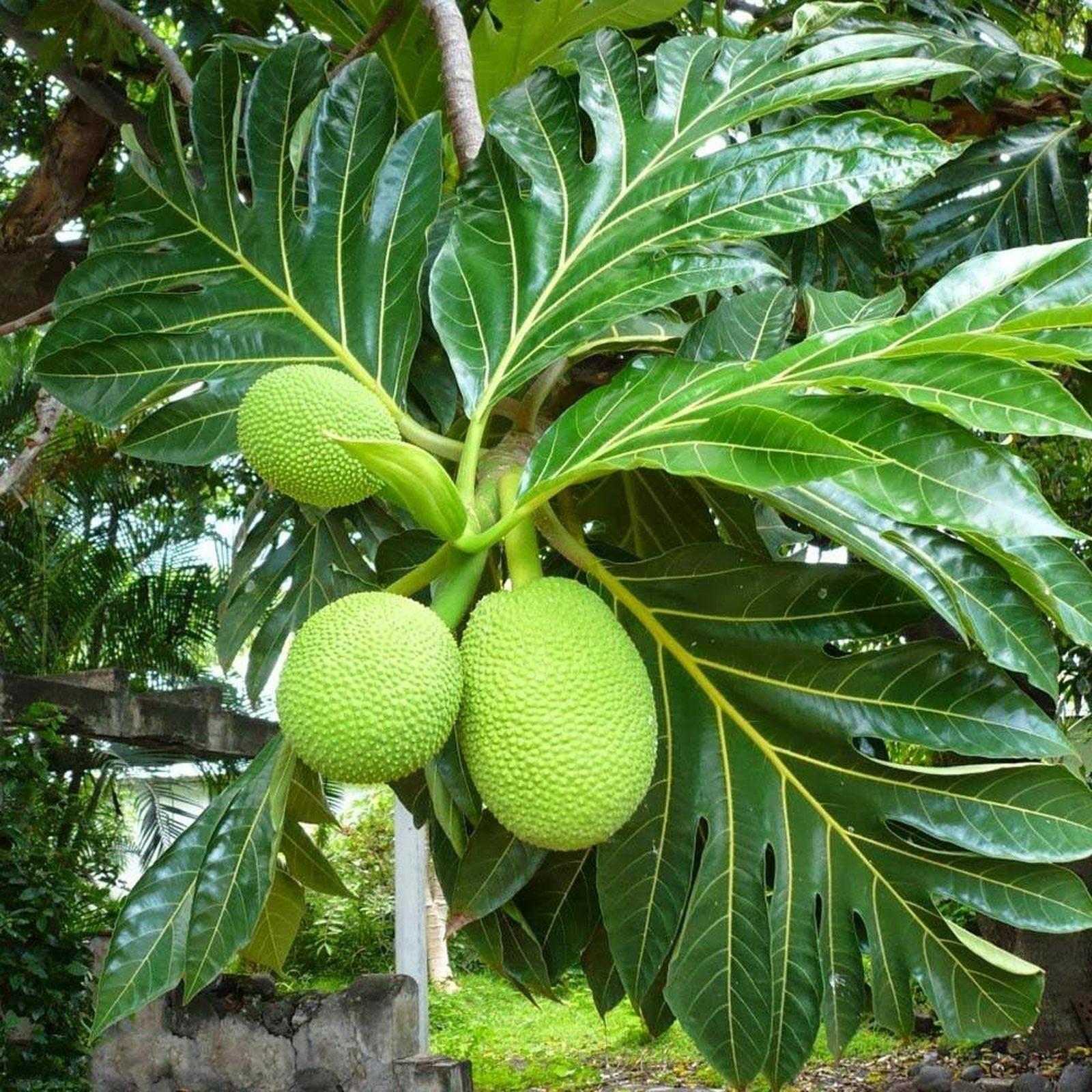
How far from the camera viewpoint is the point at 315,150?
1.11 metres

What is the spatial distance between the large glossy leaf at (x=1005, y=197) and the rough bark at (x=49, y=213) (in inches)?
57.9

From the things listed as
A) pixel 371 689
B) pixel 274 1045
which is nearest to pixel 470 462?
pixel 371 689

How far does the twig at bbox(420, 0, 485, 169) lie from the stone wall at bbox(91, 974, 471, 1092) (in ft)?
14.2

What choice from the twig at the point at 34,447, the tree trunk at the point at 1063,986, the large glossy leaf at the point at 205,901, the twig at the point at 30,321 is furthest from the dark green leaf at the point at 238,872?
the tree trunk at the point at 1063,986

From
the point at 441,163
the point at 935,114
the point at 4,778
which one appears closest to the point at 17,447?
the point at 4,778

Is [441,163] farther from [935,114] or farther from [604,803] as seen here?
[935,114]

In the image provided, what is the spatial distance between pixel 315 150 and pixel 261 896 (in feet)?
2.04

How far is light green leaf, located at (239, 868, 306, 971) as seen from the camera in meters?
1.15

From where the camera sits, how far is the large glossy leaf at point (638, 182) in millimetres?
918

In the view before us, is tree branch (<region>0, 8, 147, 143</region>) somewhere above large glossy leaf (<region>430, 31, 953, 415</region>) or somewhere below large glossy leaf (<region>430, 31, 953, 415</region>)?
above

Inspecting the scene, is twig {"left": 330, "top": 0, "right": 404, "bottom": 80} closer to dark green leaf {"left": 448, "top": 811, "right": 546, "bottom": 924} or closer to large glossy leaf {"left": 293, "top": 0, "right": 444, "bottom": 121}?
large glossy leaf {"left": 293, "top": 0, "right": 444, "bottom": 121}

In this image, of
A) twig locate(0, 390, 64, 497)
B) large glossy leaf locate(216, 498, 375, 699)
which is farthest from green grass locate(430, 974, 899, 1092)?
large glossy leaf locate(216, 498, 375, 699)

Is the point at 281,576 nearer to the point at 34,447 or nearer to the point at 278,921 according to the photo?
the point at 278,921

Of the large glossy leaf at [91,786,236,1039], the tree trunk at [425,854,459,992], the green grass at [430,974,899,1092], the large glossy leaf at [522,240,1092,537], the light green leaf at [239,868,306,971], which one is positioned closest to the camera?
the large glossy leaf at [522,240,1092,537]
